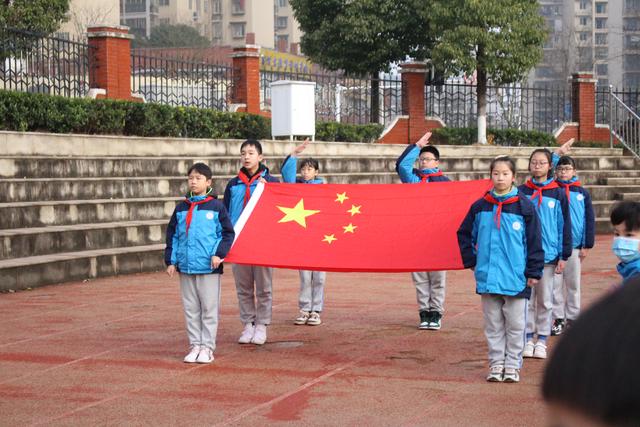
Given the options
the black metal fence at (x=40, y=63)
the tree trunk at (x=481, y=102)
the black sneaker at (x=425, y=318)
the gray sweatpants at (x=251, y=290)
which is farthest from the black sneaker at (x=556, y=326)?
the tree trunk at (x=481, y=102)

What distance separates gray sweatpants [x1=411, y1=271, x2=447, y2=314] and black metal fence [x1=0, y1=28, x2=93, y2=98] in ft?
33.2

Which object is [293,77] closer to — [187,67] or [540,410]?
[187,67]

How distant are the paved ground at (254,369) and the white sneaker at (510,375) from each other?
104 mm

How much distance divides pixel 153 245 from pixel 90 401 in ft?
27.4

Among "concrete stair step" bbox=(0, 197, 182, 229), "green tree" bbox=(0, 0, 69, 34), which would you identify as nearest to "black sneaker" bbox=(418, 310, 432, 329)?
"concrete stair step" bbox=(0, 197, 182, 229)

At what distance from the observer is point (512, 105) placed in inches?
1186

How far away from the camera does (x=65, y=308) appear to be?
10.7m

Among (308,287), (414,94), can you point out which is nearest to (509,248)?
(308,287)

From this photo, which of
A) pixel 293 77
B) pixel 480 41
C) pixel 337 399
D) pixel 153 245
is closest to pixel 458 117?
pixel 480 41

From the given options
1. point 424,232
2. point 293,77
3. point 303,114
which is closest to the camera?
point 424,232

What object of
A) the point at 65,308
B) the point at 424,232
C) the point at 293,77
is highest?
the point at 293,77

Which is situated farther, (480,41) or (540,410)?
(480,41)

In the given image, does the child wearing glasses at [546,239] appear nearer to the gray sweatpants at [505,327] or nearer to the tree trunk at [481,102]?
the gray sweatpants at [505,327]

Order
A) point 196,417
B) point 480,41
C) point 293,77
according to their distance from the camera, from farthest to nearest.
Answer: point 480,41 → point 293,77 → point 196,417
